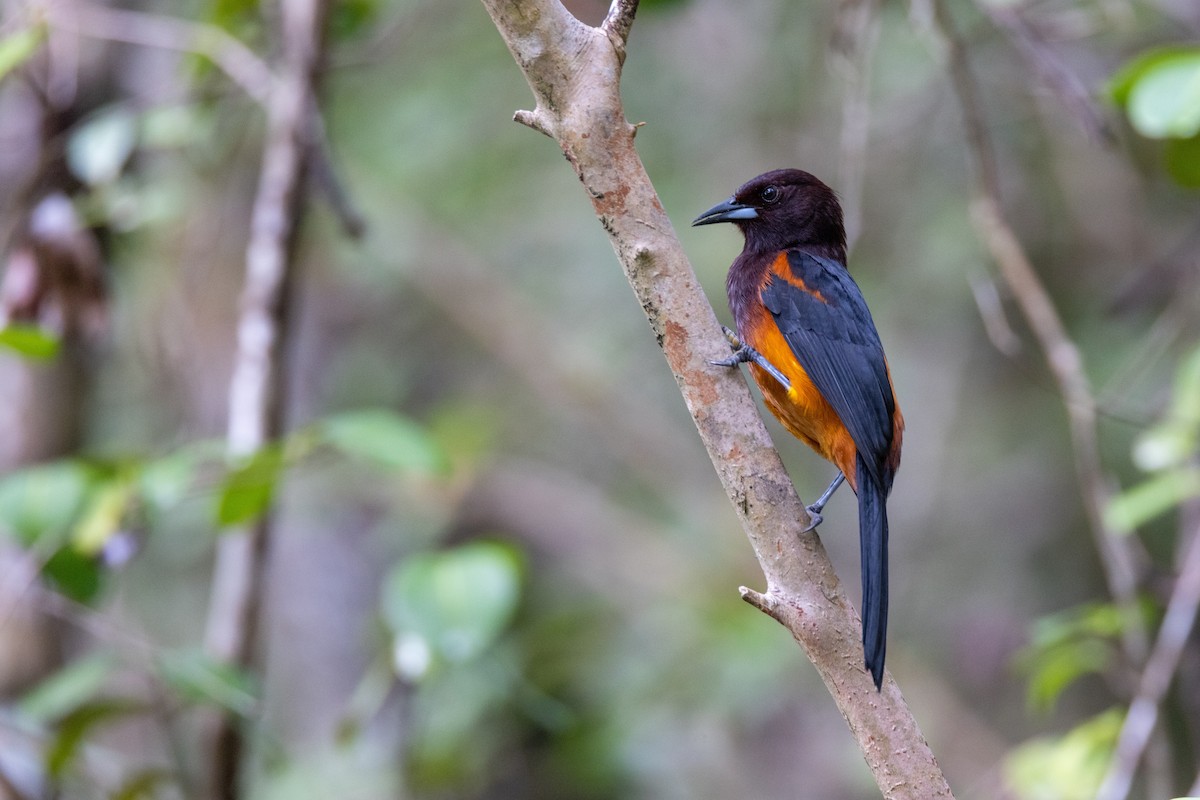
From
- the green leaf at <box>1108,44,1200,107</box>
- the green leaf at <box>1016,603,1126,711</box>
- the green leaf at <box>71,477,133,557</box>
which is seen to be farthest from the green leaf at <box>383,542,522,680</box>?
the green leaf at <box>1108,44,1200,107</box>

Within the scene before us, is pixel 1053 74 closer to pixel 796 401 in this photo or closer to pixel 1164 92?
pixel 1164 92

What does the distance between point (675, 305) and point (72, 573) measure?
1844 mm

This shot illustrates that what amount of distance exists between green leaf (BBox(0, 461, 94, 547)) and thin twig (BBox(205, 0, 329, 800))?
0.71 meters

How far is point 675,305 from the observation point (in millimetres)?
1928

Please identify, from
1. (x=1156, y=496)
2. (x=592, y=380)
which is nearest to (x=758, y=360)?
(x=1156, y=496)

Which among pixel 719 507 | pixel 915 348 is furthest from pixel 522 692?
pixel 915 348

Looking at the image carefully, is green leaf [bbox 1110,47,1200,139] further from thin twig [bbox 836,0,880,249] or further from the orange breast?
the orange breast

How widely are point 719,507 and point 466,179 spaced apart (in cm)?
248

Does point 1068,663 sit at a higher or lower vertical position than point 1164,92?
lower

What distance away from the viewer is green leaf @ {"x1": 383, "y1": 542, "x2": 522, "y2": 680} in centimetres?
272

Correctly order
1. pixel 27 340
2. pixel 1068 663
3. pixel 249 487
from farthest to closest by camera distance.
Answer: pixel 1068 663
pixel 249 487
pixel 27 340

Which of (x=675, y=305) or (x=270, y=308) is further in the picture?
(x=270, y=308)

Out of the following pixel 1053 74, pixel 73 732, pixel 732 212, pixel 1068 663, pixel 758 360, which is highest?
pixel 1053 74

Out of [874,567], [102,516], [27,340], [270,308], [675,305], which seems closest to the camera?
[675,305]
